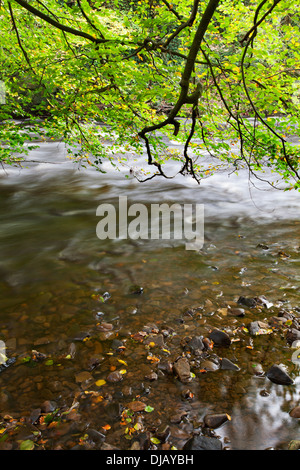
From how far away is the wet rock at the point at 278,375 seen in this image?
7.93 ft

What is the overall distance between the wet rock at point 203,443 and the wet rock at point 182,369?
1.70 ft

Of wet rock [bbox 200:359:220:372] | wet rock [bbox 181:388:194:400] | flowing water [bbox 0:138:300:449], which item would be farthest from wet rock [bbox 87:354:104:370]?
wet rock [bbox 200:359:220:372]

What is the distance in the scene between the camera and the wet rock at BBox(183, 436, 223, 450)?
1.91 metres

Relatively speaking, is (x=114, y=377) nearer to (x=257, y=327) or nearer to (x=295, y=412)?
(x=295, y=412)

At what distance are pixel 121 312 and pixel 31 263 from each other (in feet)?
7.13

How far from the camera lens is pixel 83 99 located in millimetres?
5660

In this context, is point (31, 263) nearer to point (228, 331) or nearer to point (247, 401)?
point (228, 331)

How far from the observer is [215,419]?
6.89 ft

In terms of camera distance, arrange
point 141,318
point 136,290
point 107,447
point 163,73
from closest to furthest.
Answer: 1. point 107,447
2. point 141,318
3. point 136,290
4. point 163,73

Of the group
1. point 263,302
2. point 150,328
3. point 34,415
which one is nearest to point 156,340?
point 150,328

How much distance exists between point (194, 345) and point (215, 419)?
768 millimetres

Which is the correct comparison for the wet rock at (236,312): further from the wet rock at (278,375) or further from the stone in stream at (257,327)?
the wet rock at (278,375)

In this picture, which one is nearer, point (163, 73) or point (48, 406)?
point (48, 406)
